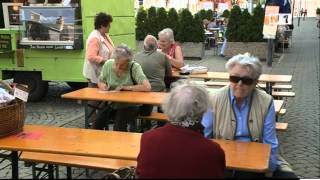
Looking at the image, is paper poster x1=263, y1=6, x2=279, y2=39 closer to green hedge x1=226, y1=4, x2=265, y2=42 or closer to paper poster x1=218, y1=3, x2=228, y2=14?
green hedge x1=226, y1=4, x2=265, y2=42

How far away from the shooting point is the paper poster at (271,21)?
563 inches

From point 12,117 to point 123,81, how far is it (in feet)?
7.28

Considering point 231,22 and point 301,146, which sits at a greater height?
point 231,22

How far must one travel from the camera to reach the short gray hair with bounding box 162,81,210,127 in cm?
288

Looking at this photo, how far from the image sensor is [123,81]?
19.9 ft

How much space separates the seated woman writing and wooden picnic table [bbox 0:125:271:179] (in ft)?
5.24

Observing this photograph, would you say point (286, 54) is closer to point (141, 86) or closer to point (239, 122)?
point (141, 86)

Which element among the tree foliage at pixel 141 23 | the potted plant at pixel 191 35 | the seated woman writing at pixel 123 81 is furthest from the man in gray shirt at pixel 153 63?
the tree foliage at pixel 141 23

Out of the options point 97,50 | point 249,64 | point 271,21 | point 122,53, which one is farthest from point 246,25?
point 249,64

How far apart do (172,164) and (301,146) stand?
4.54 m

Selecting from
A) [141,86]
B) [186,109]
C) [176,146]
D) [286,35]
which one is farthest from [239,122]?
[286,35]

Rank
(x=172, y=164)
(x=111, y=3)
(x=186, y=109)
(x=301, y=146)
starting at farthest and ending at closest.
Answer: (x=111, y=3) < (x=301, y=146) < (x=186, y=109) < (x=172, y=164)

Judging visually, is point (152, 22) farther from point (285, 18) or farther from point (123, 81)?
point (123, 81)

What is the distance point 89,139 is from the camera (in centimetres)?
396
